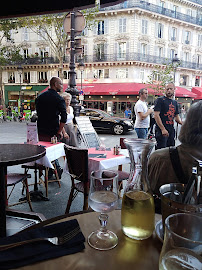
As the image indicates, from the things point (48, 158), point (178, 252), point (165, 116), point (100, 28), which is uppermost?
point (100, 28)

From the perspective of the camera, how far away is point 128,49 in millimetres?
24188

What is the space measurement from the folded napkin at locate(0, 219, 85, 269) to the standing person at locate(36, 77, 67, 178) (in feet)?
10.3

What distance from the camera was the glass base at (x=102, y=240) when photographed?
0.85 meters

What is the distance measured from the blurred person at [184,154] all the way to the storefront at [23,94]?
95.0 feet

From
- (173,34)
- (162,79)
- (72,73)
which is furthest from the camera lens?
(173,34)

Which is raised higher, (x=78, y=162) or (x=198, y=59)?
(x=198, y=59)

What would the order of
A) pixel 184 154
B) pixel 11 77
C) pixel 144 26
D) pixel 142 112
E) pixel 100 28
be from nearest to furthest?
pixel 184 154 → pixel 142 112 → pixel 144 26 → pixel 100 28 → pixel 11 77

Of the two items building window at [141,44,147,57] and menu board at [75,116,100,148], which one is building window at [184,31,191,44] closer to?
building window at [141,44,147,57]

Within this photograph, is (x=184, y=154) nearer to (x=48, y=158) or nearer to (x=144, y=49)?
(x=48, y=158)

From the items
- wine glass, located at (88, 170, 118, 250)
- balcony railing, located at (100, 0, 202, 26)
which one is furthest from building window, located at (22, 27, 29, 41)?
wine glass, located at (88, 170, 118, 250)

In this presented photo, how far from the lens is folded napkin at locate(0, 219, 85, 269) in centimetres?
76

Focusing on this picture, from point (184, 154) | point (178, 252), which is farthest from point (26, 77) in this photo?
point (178, 252)

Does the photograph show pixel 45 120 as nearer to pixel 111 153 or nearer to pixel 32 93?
pixel 111 153

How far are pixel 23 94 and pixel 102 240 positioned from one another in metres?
31.4
